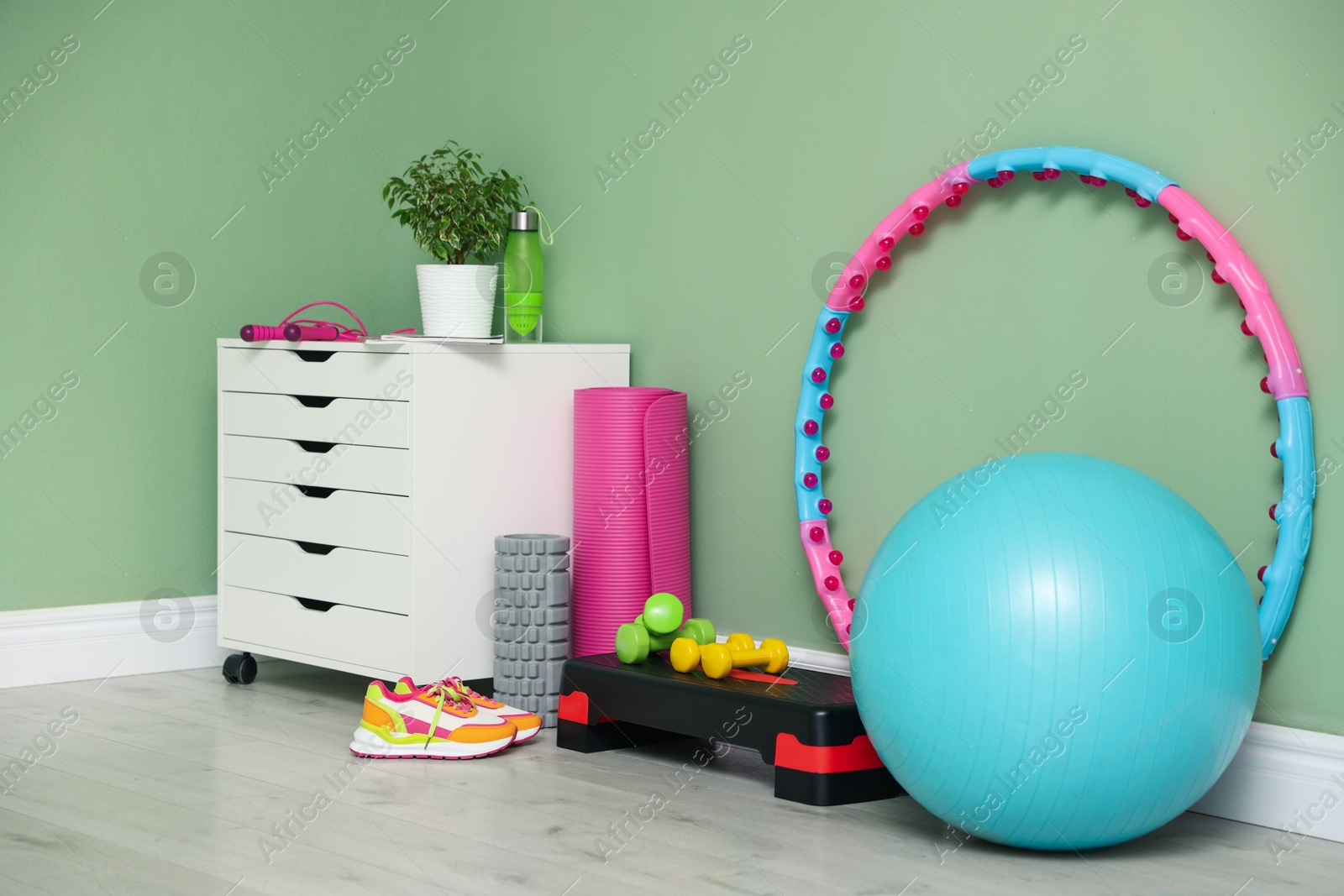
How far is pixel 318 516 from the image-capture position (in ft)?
9.14

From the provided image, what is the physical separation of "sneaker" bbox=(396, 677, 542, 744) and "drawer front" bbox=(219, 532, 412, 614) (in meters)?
0.20

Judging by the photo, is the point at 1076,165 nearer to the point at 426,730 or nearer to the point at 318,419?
the point at 426,730

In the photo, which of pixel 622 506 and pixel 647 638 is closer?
pixel 647 638

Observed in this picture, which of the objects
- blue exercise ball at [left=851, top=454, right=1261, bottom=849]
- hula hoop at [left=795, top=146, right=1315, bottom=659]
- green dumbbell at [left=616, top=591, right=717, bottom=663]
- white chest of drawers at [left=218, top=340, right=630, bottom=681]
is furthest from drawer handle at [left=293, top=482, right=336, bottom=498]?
blue exercise ball at [left=851, top=454, right=1261, bottom=849]

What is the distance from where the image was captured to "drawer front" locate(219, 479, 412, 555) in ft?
8.63

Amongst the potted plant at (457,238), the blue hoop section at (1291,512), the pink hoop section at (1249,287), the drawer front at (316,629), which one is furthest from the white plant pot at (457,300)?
the blue hoop section at (1291,512)

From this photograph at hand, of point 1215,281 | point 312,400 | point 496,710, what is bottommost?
point 496,710

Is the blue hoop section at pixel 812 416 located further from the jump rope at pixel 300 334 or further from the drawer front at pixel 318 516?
the jump rope at pixel 300 334

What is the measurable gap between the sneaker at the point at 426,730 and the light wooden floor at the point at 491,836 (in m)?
0.03

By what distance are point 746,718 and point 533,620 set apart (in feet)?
1.95

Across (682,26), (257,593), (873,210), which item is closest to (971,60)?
(873,210)

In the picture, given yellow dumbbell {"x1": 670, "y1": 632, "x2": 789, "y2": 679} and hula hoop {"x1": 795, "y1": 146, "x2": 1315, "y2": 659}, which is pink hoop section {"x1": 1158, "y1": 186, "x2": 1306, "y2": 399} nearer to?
hula hoop {"x1": 795, "y1": 146, "x2": 1315, "y2": 659}

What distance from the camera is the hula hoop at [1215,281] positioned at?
194 cm

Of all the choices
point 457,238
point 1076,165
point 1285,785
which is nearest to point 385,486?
point 457,238
